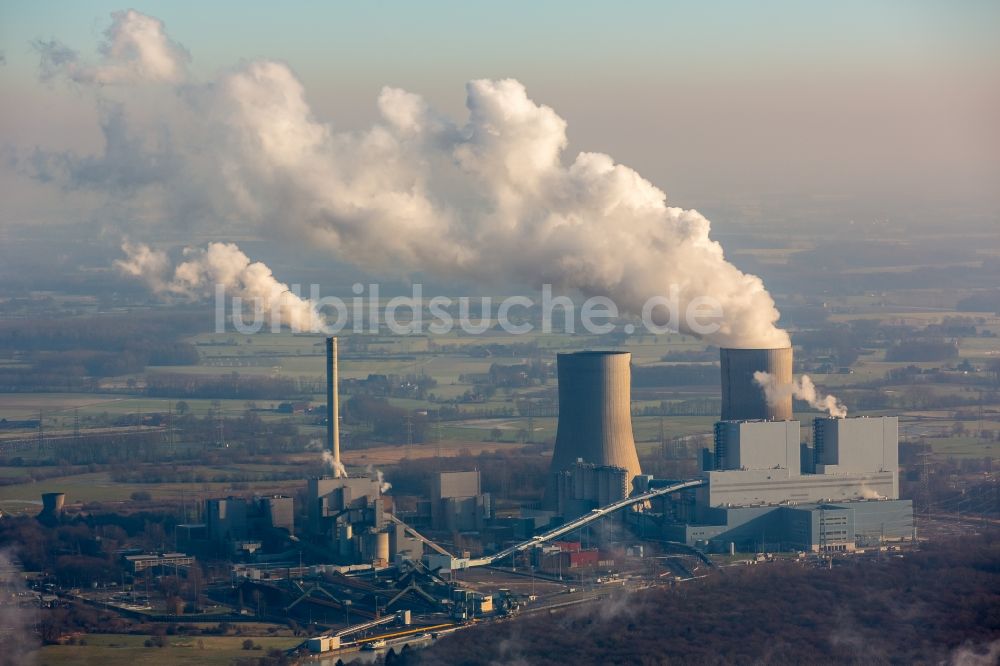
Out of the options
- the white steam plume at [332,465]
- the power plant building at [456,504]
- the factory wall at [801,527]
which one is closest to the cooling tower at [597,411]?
the power plant building at [456,504]

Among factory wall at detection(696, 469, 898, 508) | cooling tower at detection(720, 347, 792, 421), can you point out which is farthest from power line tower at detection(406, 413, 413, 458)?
factory wall at detection(696, 469, 898, 508)

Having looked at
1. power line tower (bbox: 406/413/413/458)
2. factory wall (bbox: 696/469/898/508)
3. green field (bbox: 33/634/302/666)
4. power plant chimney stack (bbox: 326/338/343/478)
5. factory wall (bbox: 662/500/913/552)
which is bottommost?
green field (bbox: 33/634/302/666)

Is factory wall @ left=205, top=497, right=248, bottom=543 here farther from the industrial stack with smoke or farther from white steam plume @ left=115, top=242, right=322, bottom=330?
white steam plume @ left=115, top=242, right=322, bottom=330

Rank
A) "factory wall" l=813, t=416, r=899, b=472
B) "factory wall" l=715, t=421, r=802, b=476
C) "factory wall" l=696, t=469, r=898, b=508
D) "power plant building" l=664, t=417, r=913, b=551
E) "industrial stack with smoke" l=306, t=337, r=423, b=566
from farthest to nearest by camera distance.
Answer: "factory wall" l=813, t=416, r=899, b=472, "factory wall" l=715, t=421, r=802, b=476, "factory wall" l=696, t=469, r=898, b=508, "power plant building" l=664, t=417, r=913, b=551, "industrial stack with smoke" l=306, t=337, r=423, b=566

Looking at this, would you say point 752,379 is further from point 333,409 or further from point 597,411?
point 333,409

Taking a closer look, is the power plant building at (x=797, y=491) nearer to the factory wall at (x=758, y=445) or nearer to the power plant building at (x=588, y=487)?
the factory wall at (x=758, y=445)

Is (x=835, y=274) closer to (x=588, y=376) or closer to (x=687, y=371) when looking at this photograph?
(x=687, y=371)

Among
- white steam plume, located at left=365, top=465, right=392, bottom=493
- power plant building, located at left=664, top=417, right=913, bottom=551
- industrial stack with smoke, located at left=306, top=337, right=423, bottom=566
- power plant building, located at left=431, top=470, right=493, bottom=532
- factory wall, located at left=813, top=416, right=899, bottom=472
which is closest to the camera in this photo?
industrial stack with smoke, located at left=306, top=337, right=423, bottom=566
